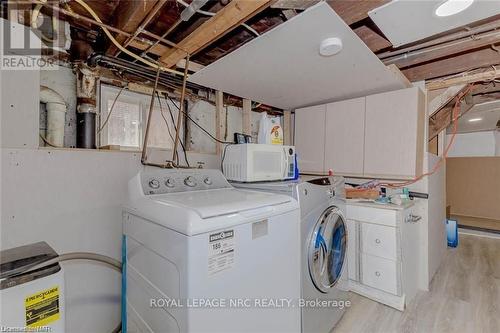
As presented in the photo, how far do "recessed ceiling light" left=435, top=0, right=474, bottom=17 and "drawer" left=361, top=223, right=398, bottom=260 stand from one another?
5.00 feet

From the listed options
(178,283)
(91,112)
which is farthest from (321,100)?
(178,283)

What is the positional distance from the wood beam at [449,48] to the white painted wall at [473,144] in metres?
3.74

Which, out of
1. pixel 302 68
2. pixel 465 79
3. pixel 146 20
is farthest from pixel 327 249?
pixel 465 79

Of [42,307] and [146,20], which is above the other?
[146,20]

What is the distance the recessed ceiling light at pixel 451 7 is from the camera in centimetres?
117

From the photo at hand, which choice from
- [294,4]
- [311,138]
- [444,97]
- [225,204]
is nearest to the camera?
[225,204]

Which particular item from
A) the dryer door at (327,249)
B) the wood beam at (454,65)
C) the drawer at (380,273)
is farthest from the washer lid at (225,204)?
the wood beam at (454,65)

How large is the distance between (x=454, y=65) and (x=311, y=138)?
139cm

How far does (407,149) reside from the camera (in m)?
2.15

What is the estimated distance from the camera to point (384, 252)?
2.09 meters

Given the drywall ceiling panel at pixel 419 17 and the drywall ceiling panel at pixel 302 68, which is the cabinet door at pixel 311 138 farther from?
→ the drywall ceiling panel at pixel 419 17

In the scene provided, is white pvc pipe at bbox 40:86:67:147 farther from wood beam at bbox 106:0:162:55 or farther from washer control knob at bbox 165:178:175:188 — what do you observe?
washer control knob at bbox 165:178:175:188

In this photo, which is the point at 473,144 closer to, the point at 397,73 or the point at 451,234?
the point at 451,234

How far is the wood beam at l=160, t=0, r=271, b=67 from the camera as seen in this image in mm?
1196
